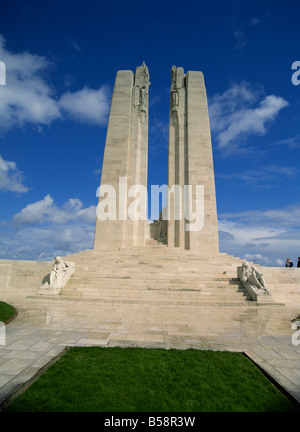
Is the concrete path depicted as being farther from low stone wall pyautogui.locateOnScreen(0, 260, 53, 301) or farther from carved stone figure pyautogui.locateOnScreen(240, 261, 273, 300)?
low stone wall pyautogui.locateOnScreen(0, 260, 53, 301)

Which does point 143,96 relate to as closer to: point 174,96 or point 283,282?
point 174,96

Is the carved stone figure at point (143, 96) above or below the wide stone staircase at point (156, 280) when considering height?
above

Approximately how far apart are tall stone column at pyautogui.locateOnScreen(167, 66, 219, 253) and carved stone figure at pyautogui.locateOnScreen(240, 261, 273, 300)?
29.1 ft

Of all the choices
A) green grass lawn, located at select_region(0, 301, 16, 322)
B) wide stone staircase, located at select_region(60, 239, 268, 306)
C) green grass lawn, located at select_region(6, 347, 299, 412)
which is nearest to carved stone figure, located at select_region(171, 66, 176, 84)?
wide stone staircase, located at select_region(60, 239, 268, 306)

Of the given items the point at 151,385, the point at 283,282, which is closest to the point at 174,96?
the point at 283,282

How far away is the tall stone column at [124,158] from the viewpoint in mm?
21922

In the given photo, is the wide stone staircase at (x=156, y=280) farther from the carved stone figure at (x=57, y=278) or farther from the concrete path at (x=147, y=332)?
the concrete path at (x=147, y=332)

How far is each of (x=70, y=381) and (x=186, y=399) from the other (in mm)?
1585

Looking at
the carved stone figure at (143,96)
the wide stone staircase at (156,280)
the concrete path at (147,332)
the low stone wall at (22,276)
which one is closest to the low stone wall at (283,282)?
the wide stone staircase at (156,280)

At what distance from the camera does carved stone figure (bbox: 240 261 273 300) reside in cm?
1090

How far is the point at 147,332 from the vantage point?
598cm

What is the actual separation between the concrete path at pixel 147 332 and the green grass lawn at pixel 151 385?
0.39 meters
